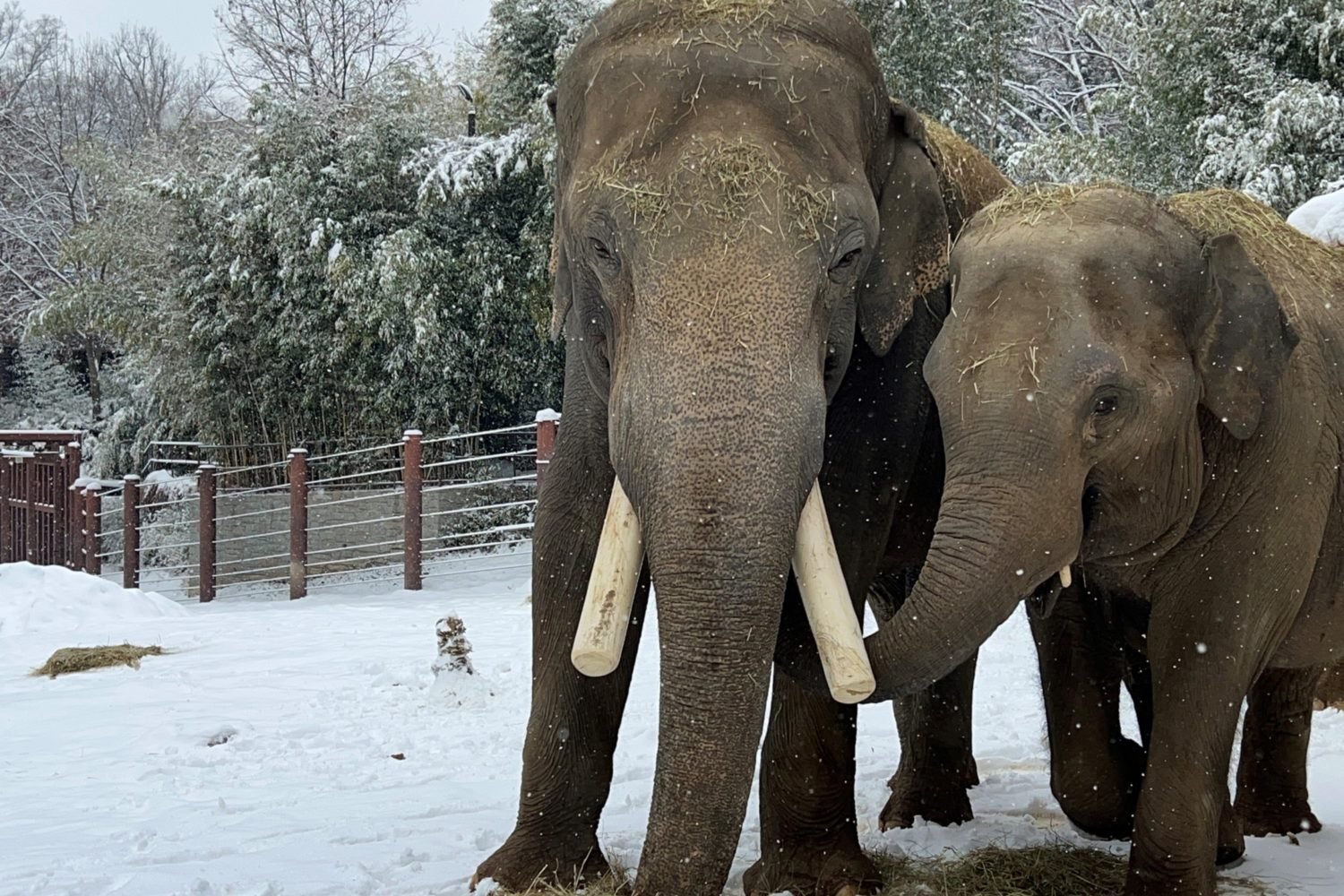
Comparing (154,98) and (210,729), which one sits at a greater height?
(154,98)

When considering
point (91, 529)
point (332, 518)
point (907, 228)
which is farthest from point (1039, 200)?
point (332, 518)

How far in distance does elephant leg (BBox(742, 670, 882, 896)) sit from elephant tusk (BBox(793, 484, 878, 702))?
942mm

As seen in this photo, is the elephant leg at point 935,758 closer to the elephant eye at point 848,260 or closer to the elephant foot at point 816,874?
the elephant foot at point 816,874

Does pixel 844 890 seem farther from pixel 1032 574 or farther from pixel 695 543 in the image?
pixel 695 543

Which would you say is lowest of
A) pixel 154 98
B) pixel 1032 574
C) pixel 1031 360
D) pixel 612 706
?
pixel 612 706

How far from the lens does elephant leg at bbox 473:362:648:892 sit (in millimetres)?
4477

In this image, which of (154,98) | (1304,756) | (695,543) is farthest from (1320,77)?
(154,98)

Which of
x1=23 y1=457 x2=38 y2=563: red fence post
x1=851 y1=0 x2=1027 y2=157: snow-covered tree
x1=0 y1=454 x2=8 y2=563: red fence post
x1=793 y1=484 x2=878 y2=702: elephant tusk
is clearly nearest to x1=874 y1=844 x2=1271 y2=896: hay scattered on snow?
x1=793 y1=484 x2=878 y2=702: elephant tusk

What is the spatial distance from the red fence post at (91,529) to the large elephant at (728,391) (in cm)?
1383

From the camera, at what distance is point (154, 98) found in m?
45.7

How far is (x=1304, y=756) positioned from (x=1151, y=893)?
1.72 metres

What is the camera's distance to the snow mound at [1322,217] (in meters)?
9.03

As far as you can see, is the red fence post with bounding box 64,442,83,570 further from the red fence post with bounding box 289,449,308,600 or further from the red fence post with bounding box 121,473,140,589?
the red fence post with bounding box 289,449,308,600

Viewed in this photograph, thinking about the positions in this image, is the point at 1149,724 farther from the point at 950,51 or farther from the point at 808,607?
the point at 950,51
